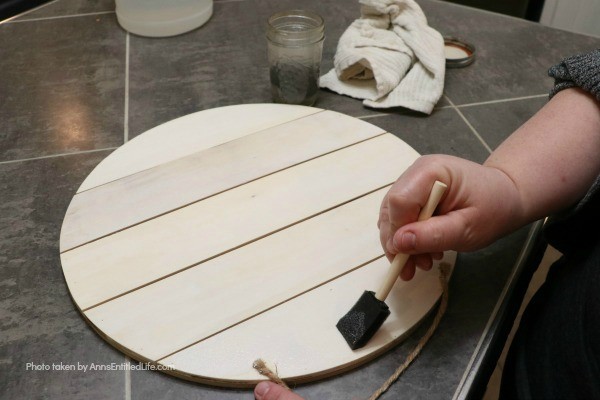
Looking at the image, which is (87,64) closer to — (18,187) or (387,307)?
(18,187)

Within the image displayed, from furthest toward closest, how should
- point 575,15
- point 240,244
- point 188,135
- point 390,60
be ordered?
point 575,15 < point 390,60 < point 188,135 < point 240,244

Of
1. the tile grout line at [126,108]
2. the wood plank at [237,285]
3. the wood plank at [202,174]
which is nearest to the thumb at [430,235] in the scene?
the wood plank at [237,285]

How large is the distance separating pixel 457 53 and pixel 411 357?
2.17 ft

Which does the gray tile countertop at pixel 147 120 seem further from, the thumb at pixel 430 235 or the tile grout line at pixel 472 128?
the thumb at pixel 430 235

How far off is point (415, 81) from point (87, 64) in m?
0.58

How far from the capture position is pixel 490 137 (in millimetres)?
809

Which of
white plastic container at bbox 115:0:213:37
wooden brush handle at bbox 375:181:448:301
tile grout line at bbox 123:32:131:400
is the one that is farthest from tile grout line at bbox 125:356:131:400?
white plastic container at bbox 115:0:213:37

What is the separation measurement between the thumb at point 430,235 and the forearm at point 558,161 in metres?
0.09

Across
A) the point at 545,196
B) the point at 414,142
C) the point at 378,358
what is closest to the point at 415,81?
the point at 414,142

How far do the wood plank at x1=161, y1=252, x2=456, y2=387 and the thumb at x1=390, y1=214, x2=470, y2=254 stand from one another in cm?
8

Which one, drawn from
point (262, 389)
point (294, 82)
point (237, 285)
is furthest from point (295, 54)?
point (262, 389)

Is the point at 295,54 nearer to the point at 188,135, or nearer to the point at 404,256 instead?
the point at 188,135

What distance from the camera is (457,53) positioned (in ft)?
3.23

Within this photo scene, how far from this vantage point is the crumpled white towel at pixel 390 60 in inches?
33.4
